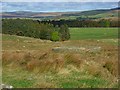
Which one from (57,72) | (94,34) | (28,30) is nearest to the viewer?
(57,72)

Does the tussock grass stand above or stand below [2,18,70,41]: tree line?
above

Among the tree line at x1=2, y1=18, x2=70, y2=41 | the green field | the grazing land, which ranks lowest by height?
the green field

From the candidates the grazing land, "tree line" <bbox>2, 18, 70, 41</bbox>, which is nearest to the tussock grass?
the grazing land

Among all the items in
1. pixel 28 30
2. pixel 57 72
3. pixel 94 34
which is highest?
pixel 57 72

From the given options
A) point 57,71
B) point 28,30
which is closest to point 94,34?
point 28,30

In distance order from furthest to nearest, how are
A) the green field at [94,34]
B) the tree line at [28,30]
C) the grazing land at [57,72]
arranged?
the green field at [94,34] < the tree line at [28,30] < the grazing land at [57,72]

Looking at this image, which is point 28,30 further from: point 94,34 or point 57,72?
point 57,72

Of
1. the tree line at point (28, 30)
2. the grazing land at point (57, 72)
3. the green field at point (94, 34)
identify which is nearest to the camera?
the grazing land at point (57, 72)

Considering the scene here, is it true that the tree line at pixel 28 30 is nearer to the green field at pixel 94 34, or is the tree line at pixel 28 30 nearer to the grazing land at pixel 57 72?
the green field at pixel 94 34

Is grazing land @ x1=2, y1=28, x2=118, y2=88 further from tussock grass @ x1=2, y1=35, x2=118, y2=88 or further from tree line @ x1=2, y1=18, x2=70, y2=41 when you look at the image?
tree line @ x1=2, y1=18, x2=70, y2=41

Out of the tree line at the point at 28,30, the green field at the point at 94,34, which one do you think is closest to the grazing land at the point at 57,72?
the tree line at the point at 28,30

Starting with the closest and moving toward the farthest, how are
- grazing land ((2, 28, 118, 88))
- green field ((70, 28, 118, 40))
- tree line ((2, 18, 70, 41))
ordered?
grazing land ((2, 28, 118, 88)), tree line ((2, 18, 70, 41)), green field ((70, 28, 118, 40))

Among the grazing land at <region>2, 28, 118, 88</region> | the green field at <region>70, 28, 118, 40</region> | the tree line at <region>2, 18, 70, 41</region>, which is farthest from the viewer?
the green field at <region>70, 28, 118, 40</region>

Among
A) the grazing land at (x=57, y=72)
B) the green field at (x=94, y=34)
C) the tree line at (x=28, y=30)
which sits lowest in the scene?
the green field at (x=94, y=34)
